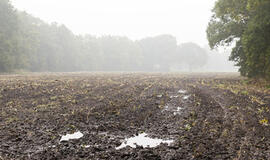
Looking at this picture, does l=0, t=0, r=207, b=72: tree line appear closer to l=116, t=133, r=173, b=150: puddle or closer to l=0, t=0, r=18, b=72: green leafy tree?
l=0, t=0, r=18, b=72: green leafy tree

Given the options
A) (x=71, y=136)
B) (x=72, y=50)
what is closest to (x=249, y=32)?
(x=71, y=136)

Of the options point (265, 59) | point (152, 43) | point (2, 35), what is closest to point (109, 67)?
point (152, 43)

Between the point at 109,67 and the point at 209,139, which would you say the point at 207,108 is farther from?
the point at 109,67

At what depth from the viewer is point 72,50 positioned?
101812mm

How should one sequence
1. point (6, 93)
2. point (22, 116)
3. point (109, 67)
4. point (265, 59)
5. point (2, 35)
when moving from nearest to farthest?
point (22, 116)
point (6, 93)
point (265, 59)
point (2, 35)
point (109, 67)

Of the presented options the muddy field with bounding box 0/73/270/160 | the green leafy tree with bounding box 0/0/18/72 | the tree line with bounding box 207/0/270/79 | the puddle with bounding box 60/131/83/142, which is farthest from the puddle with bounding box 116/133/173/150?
the green leafy tree with bounding box 0/0/18/72

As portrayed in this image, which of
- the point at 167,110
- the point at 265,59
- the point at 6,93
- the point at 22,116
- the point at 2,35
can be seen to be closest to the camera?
the point at 22,116

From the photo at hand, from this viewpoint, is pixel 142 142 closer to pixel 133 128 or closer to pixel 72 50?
pixel 133 128

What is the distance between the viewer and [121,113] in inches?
555

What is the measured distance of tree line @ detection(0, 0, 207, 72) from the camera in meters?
58.2

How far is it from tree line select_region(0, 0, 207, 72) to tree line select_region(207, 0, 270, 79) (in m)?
44.2

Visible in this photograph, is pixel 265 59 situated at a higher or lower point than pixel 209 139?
higher

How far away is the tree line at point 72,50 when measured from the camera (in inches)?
2293

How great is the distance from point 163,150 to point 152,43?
138m
